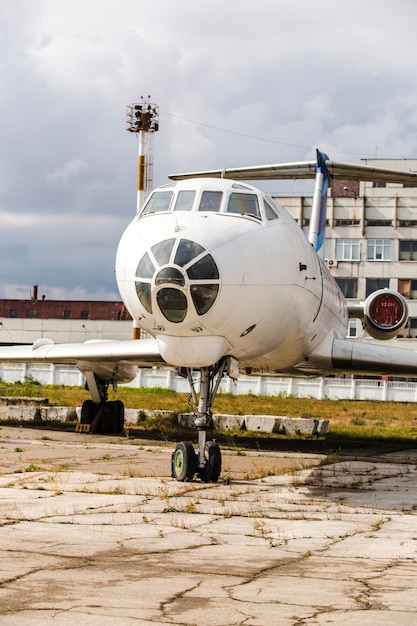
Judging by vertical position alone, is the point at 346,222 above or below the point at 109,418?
above

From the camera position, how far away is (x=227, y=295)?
11.0 metres

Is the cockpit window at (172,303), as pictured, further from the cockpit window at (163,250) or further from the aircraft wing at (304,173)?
the aircraft wing at (304,173)

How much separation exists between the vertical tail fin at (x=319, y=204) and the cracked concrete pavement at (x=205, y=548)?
41.1ft

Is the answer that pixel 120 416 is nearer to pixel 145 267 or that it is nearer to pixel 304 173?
pixel 304 173

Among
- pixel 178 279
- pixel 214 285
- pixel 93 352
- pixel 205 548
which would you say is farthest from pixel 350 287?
pixel 205 548

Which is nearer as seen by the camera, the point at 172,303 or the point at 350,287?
the point at 172,303

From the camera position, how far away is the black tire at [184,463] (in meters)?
11.2

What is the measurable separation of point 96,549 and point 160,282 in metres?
4.58

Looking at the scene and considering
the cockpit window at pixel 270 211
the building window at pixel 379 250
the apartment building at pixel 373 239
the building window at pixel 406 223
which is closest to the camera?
the cockpit window at pixel 270 211

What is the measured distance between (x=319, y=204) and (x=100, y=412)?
8350 millimetres

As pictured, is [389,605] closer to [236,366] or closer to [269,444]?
[236,366]

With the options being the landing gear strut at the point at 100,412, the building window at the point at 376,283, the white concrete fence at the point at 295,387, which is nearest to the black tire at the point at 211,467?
the landing gear strut at the point at 100,412

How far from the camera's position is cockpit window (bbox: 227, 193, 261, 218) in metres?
12.3

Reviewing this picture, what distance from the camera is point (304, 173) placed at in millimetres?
25375
